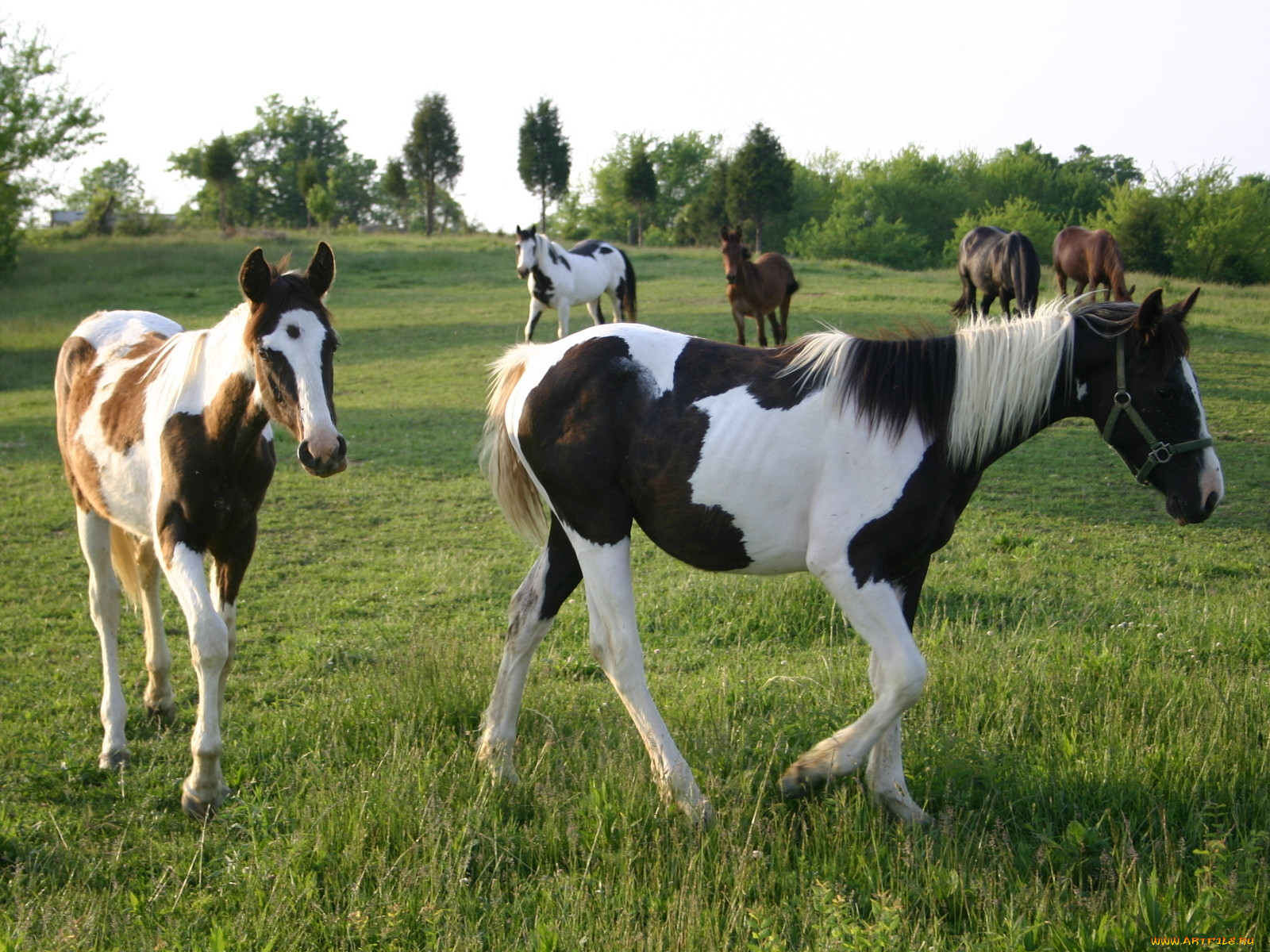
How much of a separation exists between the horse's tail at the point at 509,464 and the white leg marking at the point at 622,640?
0.54 m

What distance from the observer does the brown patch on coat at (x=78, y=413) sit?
465 cm

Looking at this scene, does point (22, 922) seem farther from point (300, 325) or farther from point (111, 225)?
point (111, 225)

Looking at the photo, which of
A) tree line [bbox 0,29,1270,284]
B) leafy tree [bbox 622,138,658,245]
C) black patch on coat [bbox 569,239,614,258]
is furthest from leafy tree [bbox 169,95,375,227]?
black patch on coat [bbox 569,239,614,258]

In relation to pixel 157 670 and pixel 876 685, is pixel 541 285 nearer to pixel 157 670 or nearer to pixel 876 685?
pixel 157 670

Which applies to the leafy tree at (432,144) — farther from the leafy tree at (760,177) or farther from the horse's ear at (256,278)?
the horse's ear at (256,278)

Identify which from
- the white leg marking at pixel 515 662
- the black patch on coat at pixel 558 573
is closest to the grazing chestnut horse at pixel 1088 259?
the black patch on coat at pixel 558 573

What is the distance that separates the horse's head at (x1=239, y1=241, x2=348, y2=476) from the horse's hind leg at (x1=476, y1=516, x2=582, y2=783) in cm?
95

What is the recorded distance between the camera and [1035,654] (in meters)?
4.54

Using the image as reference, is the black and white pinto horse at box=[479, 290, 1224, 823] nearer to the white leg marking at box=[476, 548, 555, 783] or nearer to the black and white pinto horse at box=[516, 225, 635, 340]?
the white leg marking at box=[476, 548, 555, 783]

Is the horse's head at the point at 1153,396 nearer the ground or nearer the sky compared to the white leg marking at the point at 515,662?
nearer the sky

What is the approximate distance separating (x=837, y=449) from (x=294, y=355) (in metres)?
2.10

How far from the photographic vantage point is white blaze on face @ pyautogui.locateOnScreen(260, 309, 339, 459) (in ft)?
11.4

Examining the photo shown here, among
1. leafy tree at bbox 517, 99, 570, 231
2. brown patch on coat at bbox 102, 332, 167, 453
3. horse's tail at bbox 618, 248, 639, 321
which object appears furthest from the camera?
leafy tree at bbox 517, 99, 570, 231

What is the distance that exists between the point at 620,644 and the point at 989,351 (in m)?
1.73
